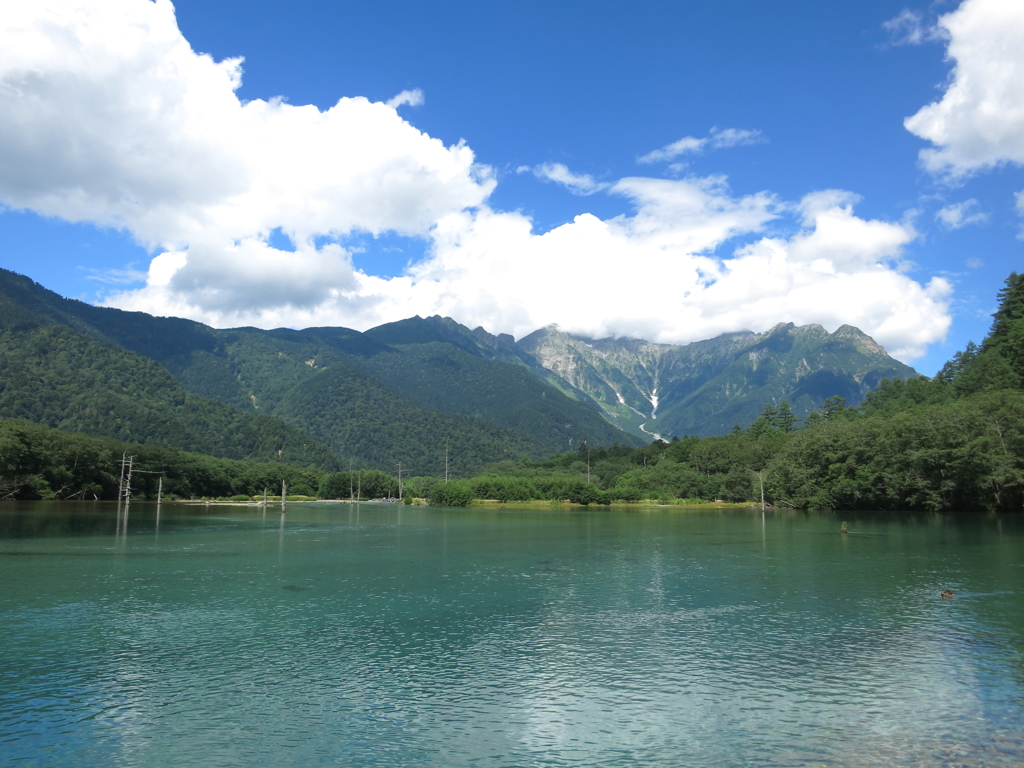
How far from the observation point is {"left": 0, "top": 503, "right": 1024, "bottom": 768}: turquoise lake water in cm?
1609

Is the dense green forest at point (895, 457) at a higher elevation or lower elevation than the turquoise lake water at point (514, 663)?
higher

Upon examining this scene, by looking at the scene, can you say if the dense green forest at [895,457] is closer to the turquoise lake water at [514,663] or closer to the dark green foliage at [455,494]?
the dark green foliage at [455,494]

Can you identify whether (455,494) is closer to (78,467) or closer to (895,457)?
(78,467)

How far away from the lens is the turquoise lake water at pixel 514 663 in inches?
634

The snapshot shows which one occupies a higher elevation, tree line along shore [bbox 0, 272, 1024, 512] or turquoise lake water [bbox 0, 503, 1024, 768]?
tree line along shore [bbox 0, 272, 1024, 512]


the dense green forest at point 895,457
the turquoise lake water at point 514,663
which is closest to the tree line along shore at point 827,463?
the dense green forest at point 895,457

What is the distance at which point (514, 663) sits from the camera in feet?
75.8

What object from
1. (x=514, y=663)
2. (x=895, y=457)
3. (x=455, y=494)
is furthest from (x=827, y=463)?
(x=514, y=663)

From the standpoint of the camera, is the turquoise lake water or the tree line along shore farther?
the tree line along shore

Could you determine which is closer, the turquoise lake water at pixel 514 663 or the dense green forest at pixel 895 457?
the turquoise lake water at pixel 514 663

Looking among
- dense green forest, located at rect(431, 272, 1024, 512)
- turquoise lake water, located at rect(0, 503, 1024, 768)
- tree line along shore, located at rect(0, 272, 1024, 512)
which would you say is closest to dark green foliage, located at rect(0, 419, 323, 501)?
tree line along shore, located at rect(0, 272, 1024, 512)

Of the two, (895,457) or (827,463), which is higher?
(895,457)

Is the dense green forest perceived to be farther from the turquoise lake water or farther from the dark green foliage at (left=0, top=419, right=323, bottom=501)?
the dark green foliage at (left=0, top=419, right=323, bottom=501)

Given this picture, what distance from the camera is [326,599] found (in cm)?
3562
